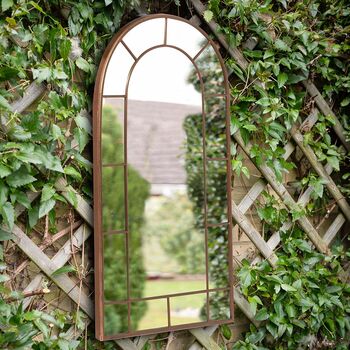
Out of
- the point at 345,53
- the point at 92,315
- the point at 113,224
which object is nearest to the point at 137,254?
the point at 113,224

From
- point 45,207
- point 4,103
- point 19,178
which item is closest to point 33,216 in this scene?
point 45,207

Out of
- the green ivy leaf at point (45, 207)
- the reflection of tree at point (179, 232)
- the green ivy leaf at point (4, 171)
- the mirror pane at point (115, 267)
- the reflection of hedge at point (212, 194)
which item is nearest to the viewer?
the green ivy leaf at point (4, 171)

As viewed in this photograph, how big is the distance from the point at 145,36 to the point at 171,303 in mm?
1041

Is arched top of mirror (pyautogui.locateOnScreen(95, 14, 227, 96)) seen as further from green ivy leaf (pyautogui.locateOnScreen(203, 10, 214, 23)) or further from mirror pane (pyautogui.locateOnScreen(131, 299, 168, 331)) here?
mirror pane (pyautogui.locateOnScreen(131, 299, 168, 331))

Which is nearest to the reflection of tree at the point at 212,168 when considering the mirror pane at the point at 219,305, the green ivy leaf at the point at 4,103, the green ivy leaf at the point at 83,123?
the mirror pane at the point at 219,305

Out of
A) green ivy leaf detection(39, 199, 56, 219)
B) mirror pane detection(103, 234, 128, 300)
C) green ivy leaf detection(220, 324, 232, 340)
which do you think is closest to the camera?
green ivy leaf detection(39, 199, 56, 219)

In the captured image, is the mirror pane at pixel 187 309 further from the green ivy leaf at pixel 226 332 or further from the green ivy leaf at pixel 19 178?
the green ivy leaf at pixel 19 178

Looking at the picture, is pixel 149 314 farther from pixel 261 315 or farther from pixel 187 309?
pixel 261 315

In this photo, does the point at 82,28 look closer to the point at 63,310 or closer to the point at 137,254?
the point at 137,254

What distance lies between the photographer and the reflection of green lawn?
84.1 inches

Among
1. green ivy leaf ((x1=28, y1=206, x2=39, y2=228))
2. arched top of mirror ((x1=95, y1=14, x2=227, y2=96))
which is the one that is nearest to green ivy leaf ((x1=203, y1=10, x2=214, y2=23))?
arched top of mirror ((x1=95, y1=14, x2=227, y2=96))

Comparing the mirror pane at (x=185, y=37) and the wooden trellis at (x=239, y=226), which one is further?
the mirror pane at (x=185, y=37)

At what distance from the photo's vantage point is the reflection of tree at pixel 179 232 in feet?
7.11

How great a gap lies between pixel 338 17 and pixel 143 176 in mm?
1381
